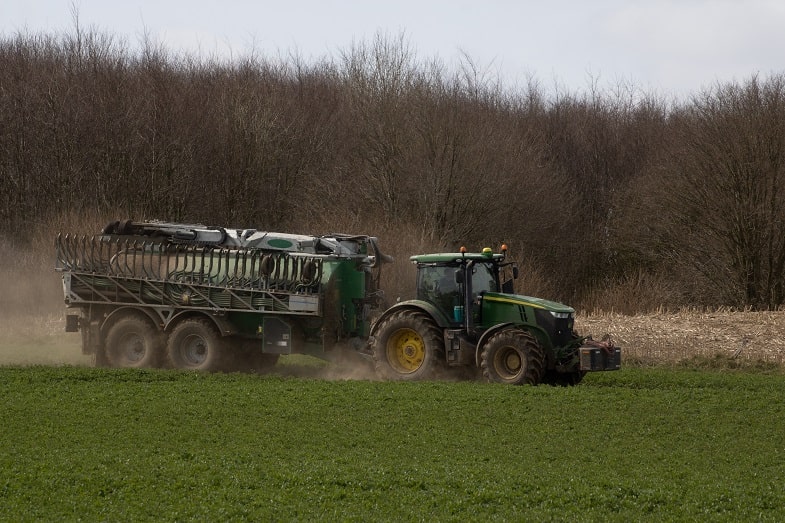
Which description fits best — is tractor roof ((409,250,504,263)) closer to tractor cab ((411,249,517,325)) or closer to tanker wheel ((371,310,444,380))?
tractor cab ((411,249,517,325))

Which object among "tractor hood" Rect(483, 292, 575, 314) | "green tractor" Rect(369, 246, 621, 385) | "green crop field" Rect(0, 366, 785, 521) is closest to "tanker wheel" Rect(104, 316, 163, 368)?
"green crop field" Rect(0, 366, 785, 521)

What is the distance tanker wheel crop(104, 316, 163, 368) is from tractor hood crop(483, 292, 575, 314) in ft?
Result: 20.8

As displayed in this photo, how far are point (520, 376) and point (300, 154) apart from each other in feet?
107

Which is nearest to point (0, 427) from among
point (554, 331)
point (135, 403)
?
point (135, 403)

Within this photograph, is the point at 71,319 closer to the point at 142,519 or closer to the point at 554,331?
the point at 554,331

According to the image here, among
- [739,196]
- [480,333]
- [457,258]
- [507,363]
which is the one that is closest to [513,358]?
[507,363]

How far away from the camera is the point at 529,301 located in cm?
1681

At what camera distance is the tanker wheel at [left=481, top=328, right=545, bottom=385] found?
16.2 metres

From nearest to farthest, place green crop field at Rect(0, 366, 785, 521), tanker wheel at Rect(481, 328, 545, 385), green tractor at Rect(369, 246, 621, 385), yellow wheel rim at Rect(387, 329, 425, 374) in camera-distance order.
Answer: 1. green crop field at Rect(0, 366, 785, 521)
2. tanker wheel at Rect(481, 328, 545, 385)
3. green tractor at Rect(369, 246, 621, 385)
4. yellow wheel rim at Rect(387, 329, 425, 374)

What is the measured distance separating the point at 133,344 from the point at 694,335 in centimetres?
1223

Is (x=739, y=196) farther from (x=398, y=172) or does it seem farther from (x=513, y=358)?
(x=513, y=358)

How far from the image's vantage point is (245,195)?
46.6 m

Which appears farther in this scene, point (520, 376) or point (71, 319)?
point (71, 319)

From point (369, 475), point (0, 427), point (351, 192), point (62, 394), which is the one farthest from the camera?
point (351, 192)
